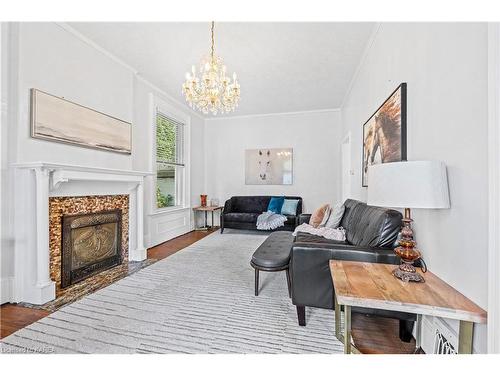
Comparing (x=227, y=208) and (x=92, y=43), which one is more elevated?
(x=92, y=43)

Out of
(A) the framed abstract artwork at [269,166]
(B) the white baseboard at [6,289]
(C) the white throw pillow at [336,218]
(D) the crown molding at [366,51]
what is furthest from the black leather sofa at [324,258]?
(A) the framed abstract artwork at [269,166]

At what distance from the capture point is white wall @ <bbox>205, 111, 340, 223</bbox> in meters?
5.41

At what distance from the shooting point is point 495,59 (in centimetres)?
84

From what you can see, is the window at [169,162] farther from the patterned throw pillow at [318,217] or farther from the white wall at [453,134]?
the white wall at [453,134]

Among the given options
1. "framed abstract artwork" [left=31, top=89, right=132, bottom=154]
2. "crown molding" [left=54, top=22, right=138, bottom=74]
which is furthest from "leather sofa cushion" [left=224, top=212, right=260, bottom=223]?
"crown molding" [left=54, top=22, right=138, bottom=74]

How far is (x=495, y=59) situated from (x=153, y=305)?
2625 mm

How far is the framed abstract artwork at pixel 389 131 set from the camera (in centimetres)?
183

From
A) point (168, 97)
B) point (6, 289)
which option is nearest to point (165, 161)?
point (168, 97)

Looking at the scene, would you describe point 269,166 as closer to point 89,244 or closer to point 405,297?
point 89,244

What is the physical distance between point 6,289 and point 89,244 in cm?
75

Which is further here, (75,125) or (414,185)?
(75,125)

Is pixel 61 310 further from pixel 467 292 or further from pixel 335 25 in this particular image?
pixel 335 25

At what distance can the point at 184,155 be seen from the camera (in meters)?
5.30
